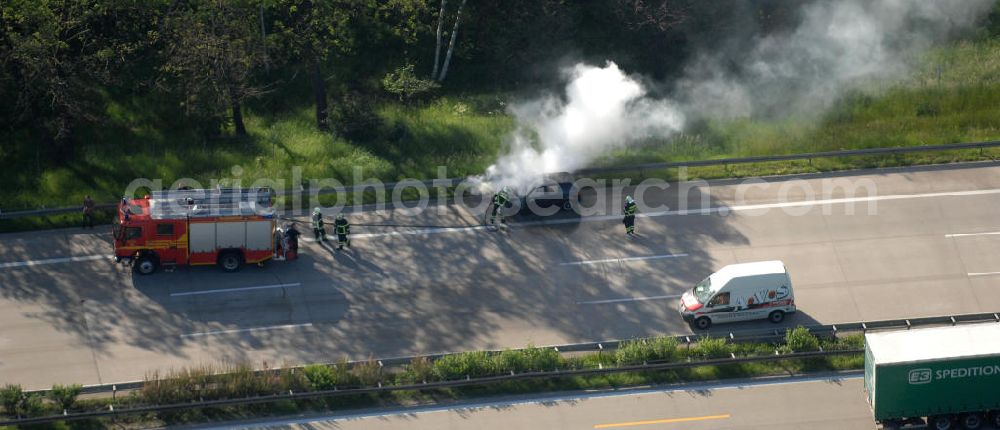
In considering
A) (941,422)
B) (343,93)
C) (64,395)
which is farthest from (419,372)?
(343,93)

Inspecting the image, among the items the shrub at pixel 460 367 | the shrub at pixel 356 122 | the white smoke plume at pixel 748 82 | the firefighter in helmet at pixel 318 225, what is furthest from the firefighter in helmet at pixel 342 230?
the shrub at pixel 460 367

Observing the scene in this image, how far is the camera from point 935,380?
96.3 feet

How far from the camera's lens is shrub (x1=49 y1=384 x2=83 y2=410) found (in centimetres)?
3119

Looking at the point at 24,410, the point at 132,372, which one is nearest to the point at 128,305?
the point at 132,372

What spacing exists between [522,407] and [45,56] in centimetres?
2059

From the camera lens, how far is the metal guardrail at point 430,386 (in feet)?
102

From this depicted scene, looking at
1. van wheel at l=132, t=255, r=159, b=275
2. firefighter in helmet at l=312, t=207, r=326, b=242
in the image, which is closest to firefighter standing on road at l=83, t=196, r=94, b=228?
van wheel at l=132, t=255, r=159, b=275

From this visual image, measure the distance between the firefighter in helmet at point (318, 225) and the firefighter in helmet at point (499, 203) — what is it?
558cm

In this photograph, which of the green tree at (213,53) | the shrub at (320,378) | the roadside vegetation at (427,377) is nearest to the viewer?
the roadside vegetation at (427,377)

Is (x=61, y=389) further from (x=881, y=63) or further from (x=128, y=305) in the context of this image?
(x=881, y=63)

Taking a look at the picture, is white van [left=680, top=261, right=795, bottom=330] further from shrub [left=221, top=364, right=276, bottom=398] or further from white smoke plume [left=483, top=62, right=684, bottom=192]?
shrub [left=221, top=364, right=276, bottom=398]

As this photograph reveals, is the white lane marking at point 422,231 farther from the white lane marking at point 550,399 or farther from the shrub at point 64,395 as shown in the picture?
the shrub at point 64,395

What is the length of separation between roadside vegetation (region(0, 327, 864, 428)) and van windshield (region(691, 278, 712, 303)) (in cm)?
133

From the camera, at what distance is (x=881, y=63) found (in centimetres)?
4888
